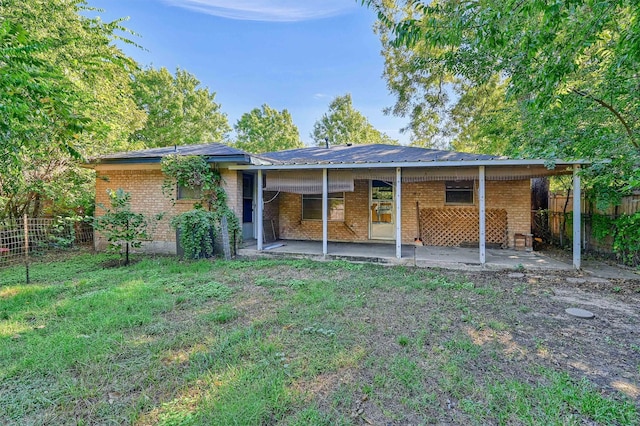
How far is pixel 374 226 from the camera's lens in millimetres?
9977

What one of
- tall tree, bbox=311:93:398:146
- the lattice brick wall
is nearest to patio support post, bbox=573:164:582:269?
the lattice brick wall

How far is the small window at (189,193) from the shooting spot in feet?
28.1

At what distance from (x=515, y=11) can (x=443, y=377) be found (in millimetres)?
3538

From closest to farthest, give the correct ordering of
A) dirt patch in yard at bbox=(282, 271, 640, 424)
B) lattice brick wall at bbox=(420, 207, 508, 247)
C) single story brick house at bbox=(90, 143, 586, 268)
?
dirt patch in yard at bbox=(282, 271, 640, 424)
single story brick house at bbox=(90, 143, 586, 268)
lattice brick wall at bbox=(420, 207, 508, 247)

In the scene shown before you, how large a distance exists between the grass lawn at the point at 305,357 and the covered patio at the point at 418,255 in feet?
4.82

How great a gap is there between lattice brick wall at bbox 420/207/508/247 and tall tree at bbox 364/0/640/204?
271cm

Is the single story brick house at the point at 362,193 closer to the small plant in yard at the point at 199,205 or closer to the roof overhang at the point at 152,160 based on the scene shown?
the roof overhang at the point at 152,160

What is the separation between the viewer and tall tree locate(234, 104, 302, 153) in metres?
26.1

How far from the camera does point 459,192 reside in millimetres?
9328

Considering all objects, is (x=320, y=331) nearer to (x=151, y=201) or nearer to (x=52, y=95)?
(x=52, y=95)

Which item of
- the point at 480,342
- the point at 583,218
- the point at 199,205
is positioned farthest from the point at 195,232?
the point at 583,218

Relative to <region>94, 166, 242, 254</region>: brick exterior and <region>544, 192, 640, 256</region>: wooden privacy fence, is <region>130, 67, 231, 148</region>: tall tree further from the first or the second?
<region>544, 192, 640, 256</region>: wooden privacy fence

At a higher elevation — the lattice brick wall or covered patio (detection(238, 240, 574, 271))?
the lattice brick wall

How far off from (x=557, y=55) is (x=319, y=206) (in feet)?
24.8
